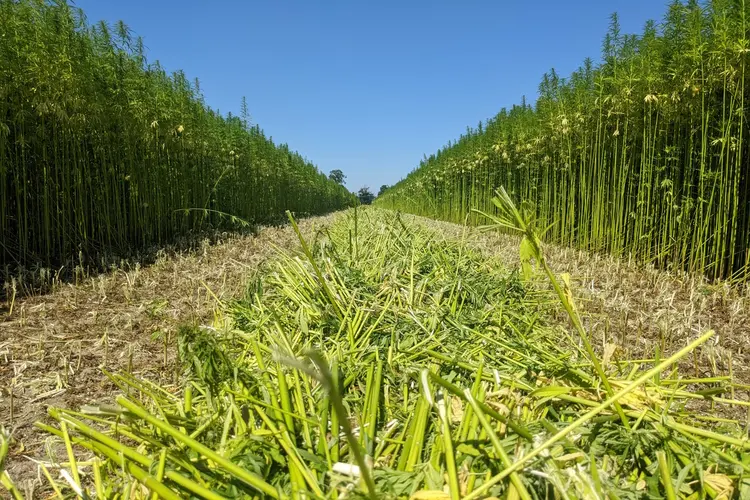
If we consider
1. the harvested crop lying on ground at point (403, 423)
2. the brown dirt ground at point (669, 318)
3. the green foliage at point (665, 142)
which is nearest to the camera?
the harvested crop lying on ground at point (403, 423)

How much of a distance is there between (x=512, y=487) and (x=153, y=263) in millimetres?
6614

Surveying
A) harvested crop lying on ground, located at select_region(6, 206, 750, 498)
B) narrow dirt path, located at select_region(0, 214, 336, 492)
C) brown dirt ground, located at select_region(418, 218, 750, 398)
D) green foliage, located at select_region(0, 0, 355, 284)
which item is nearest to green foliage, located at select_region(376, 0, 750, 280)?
brown dirt ground, located at select_region(418, 218, 750, 398)

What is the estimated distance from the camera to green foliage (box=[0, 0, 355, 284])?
18.3 feet

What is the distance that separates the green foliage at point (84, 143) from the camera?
557 centimetres

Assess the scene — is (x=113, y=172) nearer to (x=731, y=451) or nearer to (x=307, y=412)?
(x=307, y=412)

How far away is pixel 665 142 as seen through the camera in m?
6.50

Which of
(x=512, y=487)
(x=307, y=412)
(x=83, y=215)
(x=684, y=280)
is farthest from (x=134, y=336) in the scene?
(x=684, y=280)

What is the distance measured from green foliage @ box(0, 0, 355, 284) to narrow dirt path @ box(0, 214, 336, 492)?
0.97 metres

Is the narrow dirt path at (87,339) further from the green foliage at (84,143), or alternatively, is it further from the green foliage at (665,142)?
the green foliage at (665,142)

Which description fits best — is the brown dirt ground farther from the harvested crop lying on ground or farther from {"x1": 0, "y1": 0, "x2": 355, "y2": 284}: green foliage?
{"x1": 0, "y1": 0, "x2": 355, "y2": 284}: green foliage

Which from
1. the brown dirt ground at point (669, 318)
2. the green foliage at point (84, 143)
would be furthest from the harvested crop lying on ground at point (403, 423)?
the green foliage at point (84, 143)

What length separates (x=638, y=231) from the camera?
691 centimetres

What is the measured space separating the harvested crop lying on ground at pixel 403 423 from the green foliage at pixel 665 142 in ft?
7.81

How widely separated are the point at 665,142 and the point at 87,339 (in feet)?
24.4
